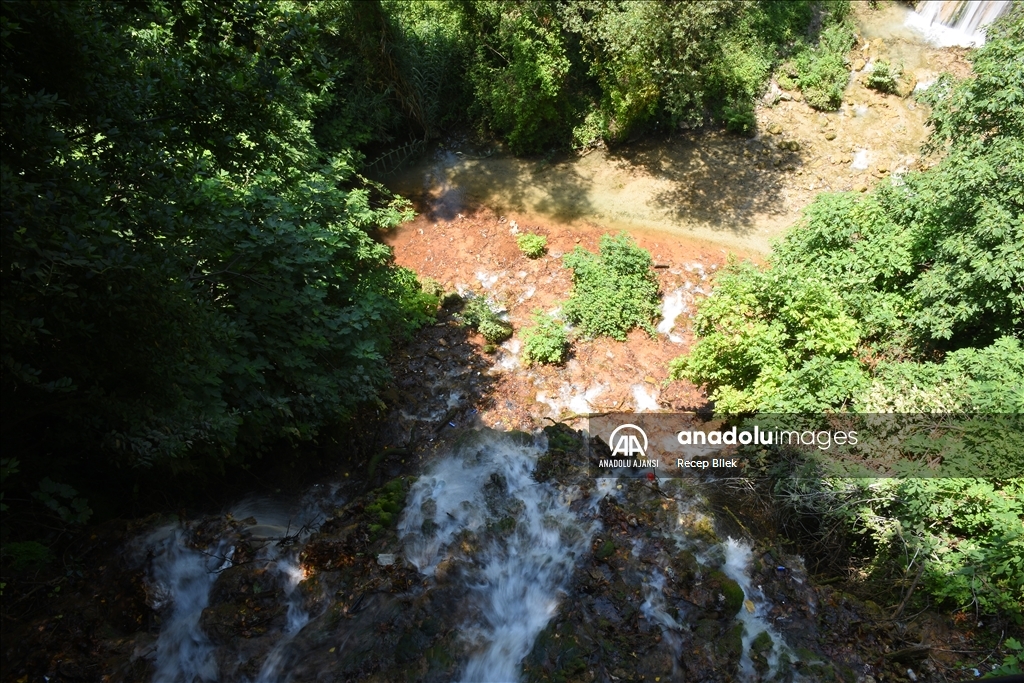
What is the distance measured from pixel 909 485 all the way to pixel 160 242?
25.2ft

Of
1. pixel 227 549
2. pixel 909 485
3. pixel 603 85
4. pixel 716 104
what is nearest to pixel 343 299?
pixel 227 549

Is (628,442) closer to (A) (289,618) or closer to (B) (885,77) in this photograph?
(A) (289,618)

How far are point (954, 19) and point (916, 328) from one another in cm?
1112

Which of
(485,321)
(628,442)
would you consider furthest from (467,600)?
(485,321)

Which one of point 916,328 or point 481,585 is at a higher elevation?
point 916,328

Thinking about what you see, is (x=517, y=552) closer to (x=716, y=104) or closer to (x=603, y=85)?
(x=603, y=85)

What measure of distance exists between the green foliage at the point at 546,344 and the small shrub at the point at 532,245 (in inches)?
83.7

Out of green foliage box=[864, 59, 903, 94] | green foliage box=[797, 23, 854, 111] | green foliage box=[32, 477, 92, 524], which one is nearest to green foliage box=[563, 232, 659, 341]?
green foliage box=[797, 23, 854, 111]

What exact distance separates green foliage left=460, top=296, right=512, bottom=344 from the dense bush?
9.78 feet

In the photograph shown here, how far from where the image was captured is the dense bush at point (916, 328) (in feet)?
20.0

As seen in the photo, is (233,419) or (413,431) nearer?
(233,419)

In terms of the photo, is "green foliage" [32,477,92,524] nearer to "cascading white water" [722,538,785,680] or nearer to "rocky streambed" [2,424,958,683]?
"rocky streambed" [2,424,958,683]

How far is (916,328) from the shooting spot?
7801 mm

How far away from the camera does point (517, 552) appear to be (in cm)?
659
